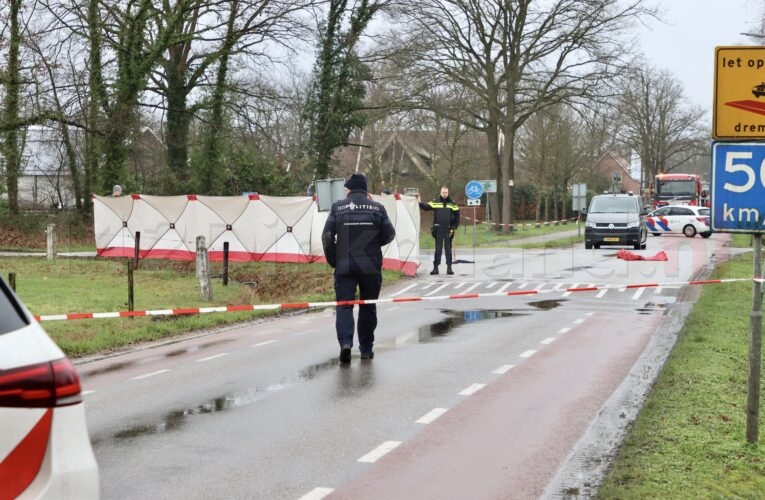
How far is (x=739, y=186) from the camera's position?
6.92m

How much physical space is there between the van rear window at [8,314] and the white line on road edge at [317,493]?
300 centimetres

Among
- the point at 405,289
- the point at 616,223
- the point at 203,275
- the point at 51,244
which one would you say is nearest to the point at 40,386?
the point at 203,275

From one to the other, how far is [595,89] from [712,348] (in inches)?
1339

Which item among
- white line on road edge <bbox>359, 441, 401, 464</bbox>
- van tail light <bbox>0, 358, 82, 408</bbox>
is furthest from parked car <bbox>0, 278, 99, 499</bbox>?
white line on road edge <bbox>359, 441, 401, 464</bbox>

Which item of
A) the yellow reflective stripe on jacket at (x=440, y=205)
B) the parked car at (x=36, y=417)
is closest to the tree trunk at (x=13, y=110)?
the yellow reflective stripe on jacket at (x=440, y=205)

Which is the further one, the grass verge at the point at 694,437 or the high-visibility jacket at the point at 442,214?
the high-visibility jacket at the point at 442,214

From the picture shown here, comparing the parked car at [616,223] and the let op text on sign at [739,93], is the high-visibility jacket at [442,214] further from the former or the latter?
the let op text on sign at [739,93]

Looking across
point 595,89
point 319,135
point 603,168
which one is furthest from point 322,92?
point 603,168

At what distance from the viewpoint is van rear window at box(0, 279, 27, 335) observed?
10.3 feet

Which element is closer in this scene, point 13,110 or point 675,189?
point 13,110

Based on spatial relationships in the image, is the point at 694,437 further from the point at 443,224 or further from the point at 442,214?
the point at 442,214

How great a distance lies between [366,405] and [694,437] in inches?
111

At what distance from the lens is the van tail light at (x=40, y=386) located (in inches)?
119

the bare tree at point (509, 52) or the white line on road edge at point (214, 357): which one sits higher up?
the bare tree at point (509, 52)
